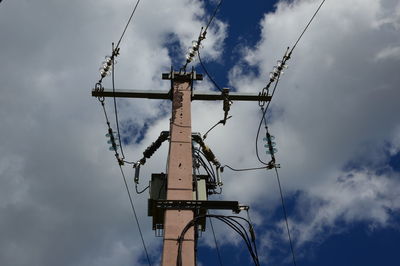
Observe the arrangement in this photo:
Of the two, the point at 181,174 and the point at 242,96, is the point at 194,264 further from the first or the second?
the point at 242,96

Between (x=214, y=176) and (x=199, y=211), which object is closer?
(x=199, y=211)

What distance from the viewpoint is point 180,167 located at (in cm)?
851

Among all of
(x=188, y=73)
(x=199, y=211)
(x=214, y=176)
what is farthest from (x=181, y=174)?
(x=188, y=73)

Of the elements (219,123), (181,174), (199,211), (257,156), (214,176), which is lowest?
(199,211)

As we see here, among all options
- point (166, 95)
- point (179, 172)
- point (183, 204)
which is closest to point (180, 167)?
point (179, 172)

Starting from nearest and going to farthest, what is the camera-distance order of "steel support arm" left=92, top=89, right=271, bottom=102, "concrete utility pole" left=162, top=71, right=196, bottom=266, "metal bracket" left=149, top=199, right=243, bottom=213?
1. "concrete utility pole" left=162, top=71, right=196, bottom=266
2. "metal bracket" left=149, top=199, right=243, bottom=213
3. "steel support arm" left=92, top=89, right=271, bottom=102

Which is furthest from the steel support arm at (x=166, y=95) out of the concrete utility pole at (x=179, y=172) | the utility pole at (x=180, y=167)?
the concrete utility pole at (x=179, y=172)

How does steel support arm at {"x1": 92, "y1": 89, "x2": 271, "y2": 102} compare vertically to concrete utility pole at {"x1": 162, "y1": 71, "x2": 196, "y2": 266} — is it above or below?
above

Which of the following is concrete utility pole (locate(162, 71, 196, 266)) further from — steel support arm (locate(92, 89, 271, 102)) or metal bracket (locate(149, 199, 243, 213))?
steel support arm (locate(92, 89, 271, 102))

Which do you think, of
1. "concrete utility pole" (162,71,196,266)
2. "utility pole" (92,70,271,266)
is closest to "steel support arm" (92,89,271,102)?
"utility pole" (92,70,271,266)

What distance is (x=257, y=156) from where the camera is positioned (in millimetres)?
11180

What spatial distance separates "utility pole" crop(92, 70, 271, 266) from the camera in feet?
24.3

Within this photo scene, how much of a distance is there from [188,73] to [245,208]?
379cm

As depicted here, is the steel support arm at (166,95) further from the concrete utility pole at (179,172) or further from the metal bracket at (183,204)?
the metal bracket at (183,204)
